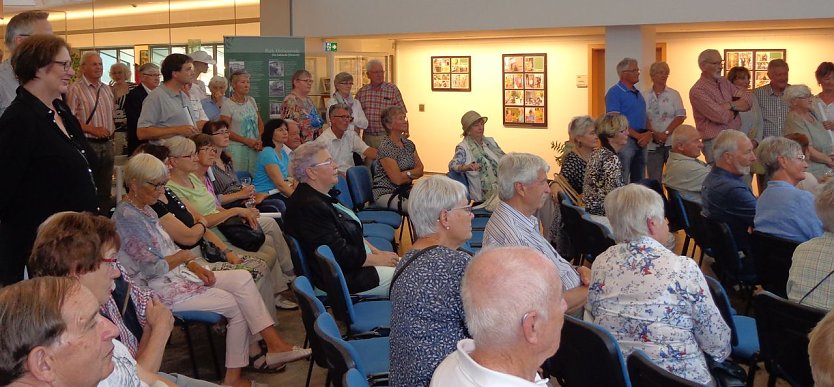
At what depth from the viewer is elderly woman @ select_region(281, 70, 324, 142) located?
9867mm

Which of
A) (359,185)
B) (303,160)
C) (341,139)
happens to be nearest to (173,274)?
(303,160)

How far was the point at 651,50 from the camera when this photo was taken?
1123cm

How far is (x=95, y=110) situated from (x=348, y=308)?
4.37m

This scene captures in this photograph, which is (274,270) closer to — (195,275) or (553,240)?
(195,275)

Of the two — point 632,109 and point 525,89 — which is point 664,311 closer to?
point 632,109

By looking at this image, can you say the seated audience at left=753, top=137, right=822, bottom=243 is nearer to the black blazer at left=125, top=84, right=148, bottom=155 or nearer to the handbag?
the handbag

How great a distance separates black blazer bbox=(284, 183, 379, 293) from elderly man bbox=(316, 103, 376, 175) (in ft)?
11.4

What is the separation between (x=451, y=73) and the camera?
47.9 feet

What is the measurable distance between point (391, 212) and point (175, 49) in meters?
6.60

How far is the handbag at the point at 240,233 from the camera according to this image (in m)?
6.29

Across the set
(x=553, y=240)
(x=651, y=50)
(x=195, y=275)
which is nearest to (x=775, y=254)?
(x=553, y=240)

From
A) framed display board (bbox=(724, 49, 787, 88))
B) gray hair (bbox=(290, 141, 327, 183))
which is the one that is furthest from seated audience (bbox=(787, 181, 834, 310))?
framed display board (bbox=(724, 49, 787, 88))

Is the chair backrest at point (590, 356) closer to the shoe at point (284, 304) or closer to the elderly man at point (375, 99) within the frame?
the shoe at point (284, 304)

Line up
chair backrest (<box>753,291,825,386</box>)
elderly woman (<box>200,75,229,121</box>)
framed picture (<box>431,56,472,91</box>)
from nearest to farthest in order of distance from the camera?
chair backrest (<box>753,291,825,386</box>) → elderly woman (<box>200,75,229,121</box>) → framed picture (<box>431,56,472,91</box>)
